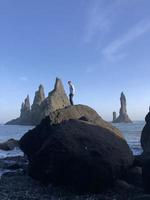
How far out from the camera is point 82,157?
21.9 m

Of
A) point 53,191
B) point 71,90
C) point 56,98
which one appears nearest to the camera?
point 53,191

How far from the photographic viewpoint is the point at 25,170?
2883cm

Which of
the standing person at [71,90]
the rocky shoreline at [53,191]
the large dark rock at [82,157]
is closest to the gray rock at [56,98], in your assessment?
the standing person at [71,90]

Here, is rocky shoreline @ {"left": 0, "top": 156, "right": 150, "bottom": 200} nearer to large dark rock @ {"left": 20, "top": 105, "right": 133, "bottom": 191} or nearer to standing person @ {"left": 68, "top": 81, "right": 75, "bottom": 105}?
large dark rock @ {"left": 20, "top": 105, "right": 133, "bottom": 191}

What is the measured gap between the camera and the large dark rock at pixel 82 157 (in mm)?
21766

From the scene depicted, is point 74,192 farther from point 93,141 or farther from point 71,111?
point 71,111

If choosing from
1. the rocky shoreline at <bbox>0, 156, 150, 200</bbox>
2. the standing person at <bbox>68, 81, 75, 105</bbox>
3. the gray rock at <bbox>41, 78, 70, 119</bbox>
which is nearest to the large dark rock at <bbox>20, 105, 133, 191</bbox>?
the rocky shoreline at <bbox>0, 156, 150, 200</bbox>

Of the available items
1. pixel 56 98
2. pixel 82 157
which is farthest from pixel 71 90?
pixel 56 98

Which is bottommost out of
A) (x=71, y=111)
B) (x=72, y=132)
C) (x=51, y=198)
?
(x=51, y=198)

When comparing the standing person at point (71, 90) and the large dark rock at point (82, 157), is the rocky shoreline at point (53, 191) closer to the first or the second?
the large dark rock at point (82, 157)

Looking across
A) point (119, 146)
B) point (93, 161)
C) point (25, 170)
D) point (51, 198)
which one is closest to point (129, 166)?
point (119, 146)

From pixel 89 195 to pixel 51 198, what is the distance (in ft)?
6.96

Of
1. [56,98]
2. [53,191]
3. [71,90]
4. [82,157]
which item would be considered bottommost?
[53,191]

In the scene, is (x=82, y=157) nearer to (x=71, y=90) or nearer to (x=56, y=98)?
(x=71, y=90)
